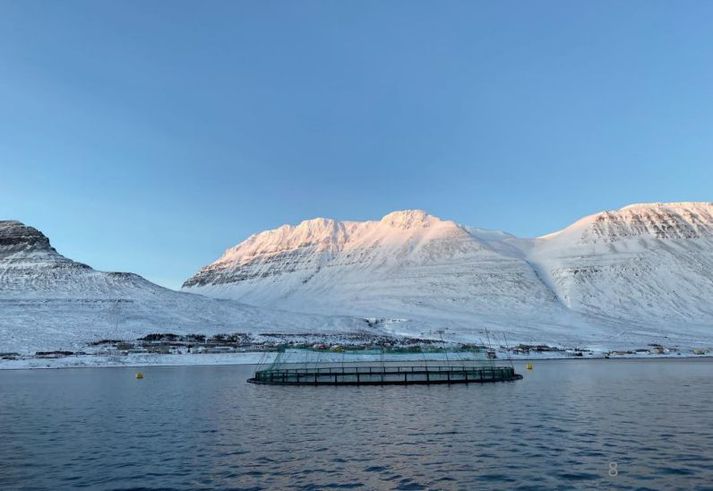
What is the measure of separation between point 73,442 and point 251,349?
10447 cm

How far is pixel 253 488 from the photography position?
75.2ft

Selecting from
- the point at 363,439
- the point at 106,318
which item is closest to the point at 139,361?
the point at 106,318

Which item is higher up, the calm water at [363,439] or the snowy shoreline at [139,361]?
the snowy shoreline at [139,361]

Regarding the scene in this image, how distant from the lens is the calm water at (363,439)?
2453cm

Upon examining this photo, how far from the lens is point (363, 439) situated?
1319 inches

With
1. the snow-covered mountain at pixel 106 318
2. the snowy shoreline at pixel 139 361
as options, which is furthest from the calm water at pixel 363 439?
the snow-covered mountain at pixel 106 318

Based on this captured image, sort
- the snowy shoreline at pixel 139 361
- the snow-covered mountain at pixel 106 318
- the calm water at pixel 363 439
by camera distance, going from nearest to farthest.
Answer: the calm water at pixel 363 439, the snowy shoreline at pixel 139 361, the snow-covered mountain at pixel 106 318

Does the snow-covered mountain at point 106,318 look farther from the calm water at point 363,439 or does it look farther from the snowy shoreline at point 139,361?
the calm water at point 363,439

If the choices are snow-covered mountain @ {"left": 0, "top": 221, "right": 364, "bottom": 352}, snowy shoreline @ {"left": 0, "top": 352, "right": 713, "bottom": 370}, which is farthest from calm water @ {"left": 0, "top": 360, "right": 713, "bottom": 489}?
snow-covered mountain @ {"left": 0, "top": 221, "right": 364, "bottom": 352}

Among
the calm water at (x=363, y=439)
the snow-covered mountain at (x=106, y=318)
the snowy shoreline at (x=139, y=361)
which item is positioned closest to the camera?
the calm water at (x=363, y=439)

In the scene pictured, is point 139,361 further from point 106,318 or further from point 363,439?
point 363,439

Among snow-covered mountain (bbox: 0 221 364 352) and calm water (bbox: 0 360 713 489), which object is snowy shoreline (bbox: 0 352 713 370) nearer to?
snow-covered mountain (bbox: 0 221 364 352)

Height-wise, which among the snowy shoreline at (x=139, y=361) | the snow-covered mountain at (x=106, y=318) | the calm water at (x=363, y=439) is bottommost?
the calm water at (x=363, y=439)

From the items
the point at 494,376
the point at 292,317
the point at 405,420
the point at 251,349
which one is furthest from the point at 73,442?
the point at 292,317
